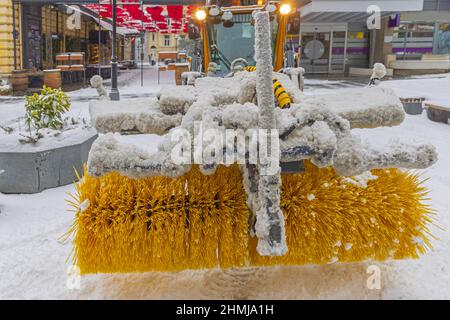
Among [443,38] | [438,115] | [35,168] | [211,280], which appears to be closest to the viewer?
[211,280]

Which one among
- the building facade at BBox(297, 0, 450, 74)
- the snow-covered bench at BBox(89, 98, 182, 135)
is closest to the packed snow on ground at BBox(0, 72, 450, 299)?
the snow-covered bench at BBox(89, 98, 182, 135)

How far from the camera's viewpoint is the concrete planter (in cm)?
517

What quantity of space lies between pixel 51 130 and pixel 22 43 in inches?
592

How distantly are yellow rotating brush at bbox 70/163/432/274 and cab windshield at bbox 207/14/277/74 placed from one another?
146 inches

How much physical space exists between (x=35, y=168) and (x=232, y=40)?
124 inches

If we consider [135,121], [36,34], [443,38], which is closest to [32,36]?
[36,34]

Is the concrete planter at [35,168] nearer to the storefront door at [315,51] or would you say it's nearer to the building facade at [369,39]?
the building facade at [369,39]

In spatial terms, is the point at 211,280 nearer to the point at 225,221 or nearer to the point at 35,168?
the point at 225,221

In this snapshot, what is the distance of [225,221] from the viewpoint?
2664 mm

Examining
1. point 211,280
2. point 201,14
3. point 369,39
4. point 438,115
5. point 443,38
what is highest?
point 443,38

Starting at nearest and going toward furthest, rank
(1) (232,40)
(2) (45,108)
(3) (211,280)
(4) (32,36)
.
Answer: (3) (211,280), (2) (45,108), (1) (232,40), (4) (32,36)

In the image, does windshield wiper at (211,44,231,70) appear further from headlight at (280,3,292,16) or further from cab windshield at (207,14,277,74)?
headlight at (280,3,292,16)

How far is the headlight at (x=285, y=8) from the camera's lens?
6.10m
